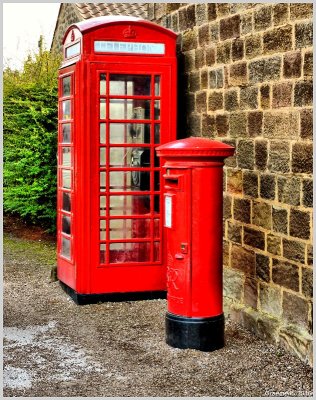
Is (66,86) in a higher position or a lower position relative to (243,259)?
higher

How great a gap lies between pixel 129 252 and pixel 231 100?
1730 mm

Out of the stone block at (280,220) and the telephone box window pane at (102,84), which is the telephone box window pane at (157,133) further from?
the stone block at (280,220)

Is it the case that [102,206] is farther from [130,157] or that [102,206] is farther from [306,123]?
[306,123]

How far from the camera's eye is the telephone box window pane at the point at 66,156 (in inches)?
296

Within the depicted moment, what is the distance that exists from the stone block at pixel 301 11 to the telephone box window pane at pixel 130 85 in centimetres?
198

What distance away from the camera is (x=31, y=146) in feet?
36.1

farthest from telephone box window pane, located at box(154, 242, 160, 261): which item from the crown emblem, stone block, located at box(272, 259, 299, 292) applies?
the crown emblem

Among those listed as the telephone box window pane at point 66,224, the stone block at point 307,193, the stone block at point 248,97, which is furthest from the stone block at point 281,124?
the telephone box window pane at point 66,224

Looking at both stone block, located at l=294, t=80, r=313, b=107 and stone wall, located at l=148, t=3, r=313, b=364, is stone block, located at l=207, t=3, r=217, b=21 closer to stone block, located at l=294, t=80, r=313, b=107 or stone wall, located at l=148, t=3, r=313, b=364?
stone wall, located at l=148, t=3, r=313, b=364

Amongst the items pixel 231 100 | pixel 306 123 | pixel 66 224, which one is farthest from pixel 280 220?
pixel 66 224

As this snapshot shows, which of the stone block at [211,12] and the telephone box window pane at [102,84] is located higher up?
the stone block at [211,12]

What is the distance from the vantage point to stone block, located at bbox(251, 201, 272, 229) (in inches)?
236

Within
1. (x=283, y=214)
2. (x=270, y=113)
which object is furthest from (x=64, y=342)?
(x=270, y=113)

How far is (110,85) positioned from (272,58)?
180 centimetres
